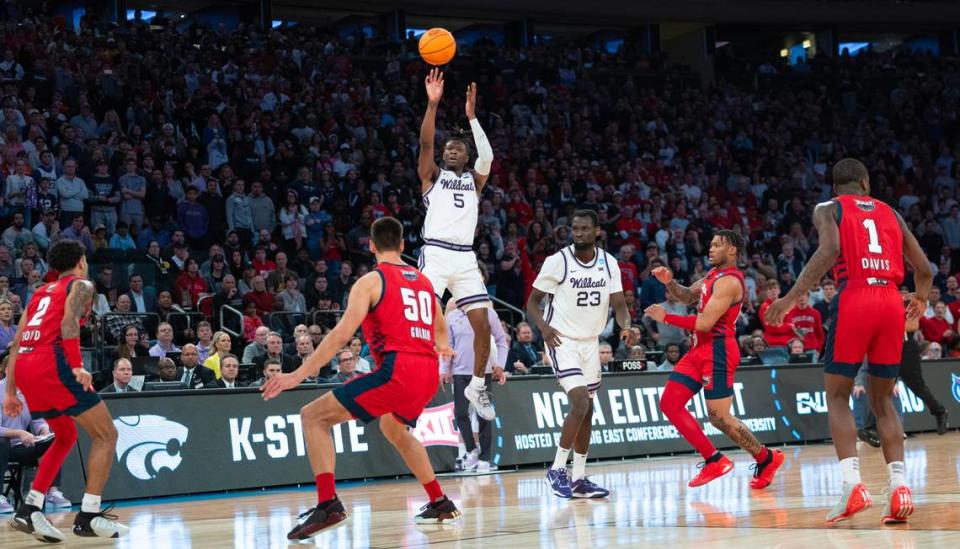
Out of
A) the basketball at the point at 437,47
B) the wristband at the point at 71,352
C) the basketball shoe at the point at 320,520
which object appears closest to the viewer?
the basketball shoe at the point at 320,520

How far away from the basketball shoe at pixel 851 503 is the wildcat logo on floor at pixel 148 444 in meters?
6.58

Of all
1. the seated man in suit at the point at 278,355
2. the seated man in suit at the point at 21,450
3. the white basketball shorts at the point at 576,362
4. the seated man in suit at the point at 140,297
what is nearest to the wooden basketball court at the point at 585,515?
the seated man in suit at the point at 21,450

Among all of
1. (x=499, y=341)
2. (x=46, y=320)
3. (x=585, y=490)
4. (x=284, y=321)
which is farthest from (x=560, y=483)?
(x=284, y=321)

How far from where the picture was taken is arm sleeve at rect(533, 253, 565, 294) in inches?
421

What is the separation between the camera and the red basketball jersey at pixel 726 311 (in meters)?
10.8

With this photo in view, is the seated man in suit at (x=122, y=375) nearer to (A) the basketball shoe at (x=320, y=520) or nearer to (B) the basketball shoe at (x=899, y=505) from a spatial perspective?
(A) the basketball shoe at (x=320, y=520)

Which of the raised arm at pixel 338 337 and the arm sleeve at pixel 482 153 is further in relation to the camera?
the arm sleeve at pixel 482 153

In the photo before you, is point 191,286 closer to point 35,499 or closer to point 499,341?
point 499,341

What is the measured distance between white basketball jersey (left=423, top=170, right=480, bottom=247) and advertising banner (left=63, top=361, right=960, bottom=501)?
292 cm

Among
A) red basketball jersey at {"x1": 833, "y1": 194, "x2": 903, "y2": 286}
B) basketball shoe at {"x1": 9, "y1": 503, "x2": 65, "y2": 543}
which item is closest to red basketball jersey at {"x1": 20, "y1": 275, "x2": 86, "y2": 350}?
basketball shoe at {"x1": 9, "y1": 503, "x2": 65, "y2": 543}

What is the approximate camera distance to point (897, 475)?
762cm

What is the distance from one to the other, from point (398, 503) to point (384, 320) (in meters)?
3.09

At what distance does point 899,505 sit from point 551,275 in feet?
13.4

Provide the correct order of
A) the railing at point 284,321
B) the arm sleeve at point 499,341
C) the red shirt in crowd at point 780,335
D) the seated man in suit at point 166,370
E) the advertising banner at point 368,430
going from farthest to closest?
1. the red shirt in crowd at point 780,335
2. the railing at point 284,321
3. the arm sleeve at point 499,341
4. the seated man in suit at point 166,370
5. the advertising banner at point 368,430
